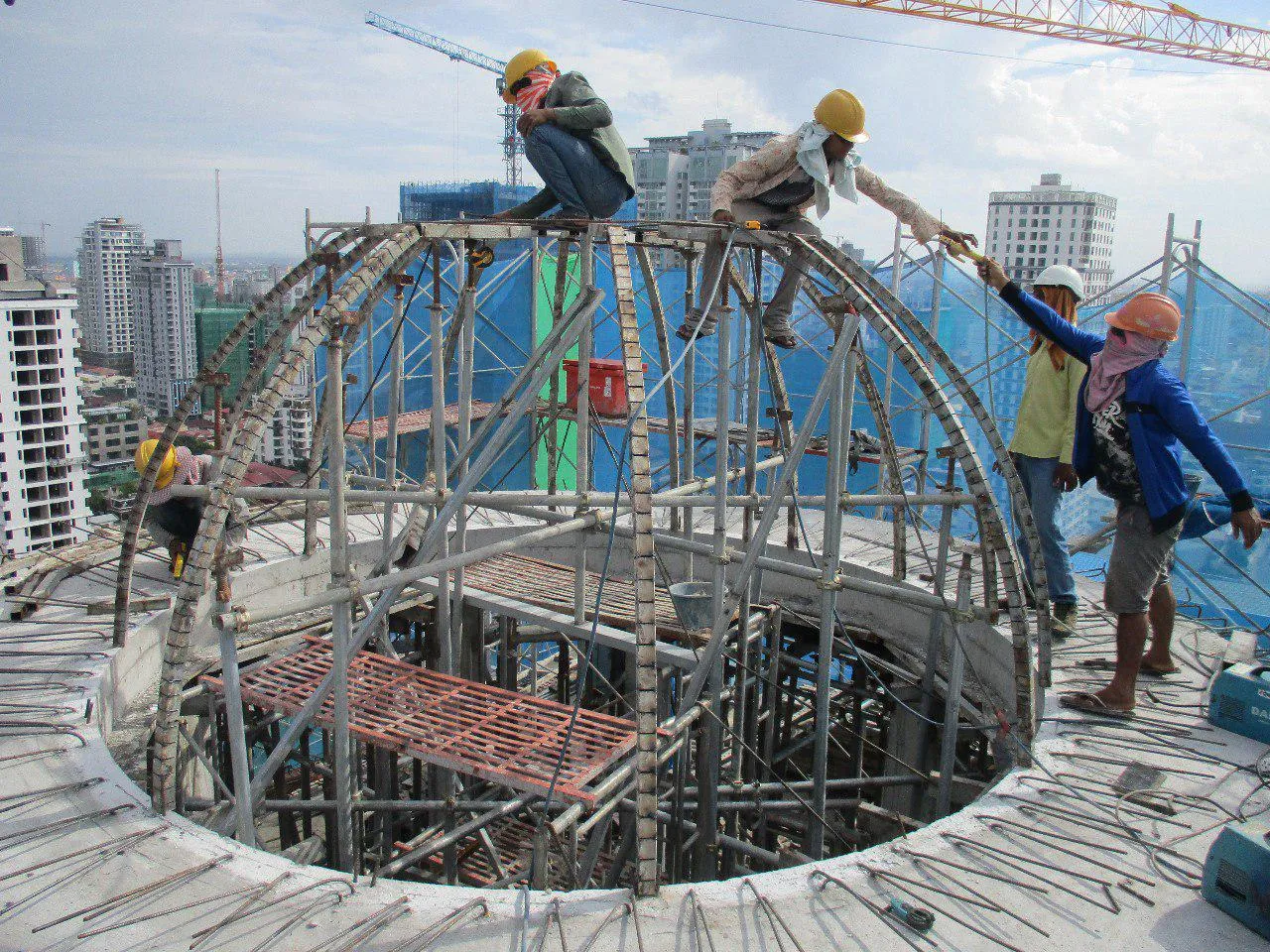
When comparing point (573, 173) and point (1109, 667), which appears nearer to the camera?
point (573, 173)

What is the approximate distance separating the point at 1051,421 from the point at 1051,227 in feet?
283

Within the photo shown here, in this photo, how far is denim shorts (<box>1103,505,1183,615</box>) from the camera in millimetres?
6711

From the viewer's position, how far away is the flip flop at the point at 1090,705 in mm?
7020

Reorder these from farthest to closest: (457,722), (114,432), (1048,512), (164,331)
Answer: (164,331)
(114,432)
(1048,512)
(457,722)

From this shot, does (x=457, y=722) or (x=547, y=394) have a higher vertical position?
(x=547, y=394)

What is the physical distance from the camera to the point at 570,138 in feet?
23.1

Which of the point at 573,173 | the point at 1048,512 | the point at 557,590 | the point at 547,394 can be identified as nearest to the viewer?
the point at 573,173

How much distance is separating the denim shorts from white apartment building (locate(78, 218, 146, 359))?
89.9 m

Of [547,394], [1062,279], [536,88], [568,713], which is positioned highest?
[536,88]

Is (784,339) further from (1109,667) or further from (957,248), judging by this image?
(1109,667)

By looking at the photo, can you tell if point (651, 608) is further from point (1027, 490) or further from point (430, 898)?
point (1027, 490)

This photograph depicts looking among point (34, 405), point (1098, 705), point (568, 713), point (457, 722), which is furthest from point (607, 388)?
point (34, 405)

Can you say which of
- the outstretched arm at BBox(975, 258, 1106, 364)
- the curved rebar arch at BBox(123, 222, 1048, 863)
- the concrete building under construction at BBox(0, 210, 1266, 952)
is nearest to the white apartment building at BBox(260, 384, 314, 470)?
the concrete building under construction at BBox(0, 210, 1266, 952)

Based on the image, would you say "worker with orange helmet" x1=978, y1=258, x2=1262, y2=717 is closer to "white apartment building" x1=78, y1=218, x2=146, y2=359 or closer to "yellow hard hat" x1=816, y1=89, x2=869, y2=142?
"yellow hard hat" x1=816, y1=89, x2=869, y2=142
